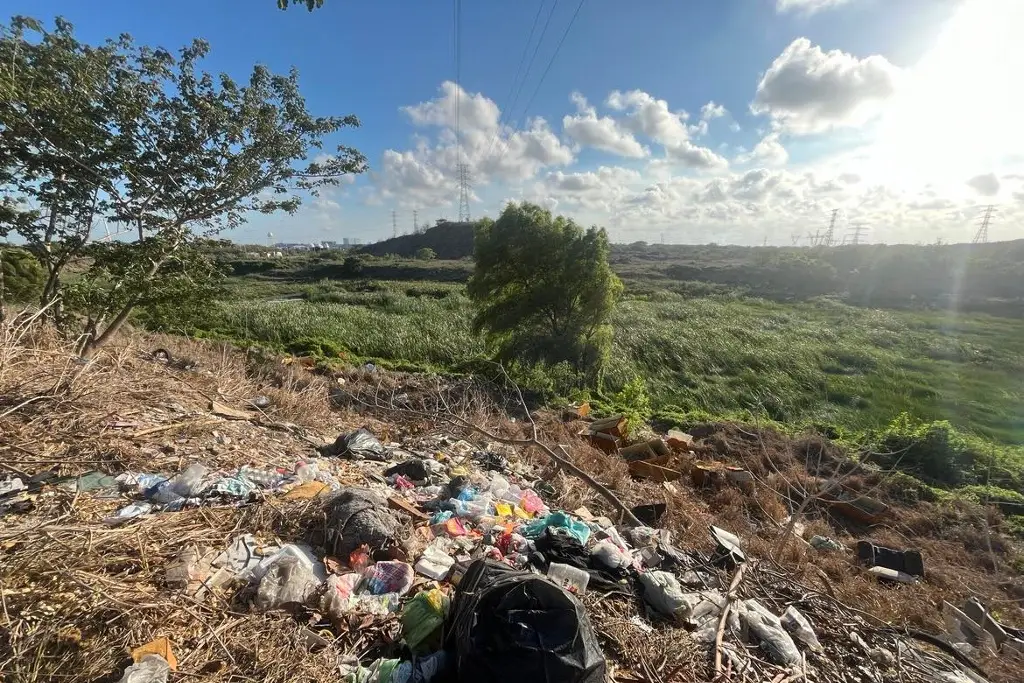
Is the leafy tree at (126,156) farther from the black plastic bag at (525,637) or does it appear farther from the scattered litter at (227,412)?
the black plastic bag at (525,637)

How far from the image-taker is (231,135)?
641 centimetres

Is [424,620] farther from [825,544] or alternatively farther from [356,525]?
[825,544]

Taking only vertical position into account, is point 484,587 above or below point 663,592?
above

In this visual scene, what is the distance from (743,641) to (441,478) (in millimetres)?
2438

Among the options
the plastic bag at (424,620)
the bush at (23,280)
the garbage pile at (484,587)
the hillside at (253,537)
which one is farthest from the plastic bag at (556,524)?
the bush at (23,280)

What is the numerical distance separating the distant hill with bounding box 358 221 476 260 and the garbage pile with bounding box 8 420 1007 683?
187 feet

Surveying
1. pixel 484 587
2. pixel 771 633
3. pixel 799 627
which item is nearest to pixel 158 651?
pixel 484 587

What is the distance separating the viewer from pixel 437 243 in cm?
6512

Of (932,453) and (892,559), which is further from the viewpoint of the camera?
(932,453)

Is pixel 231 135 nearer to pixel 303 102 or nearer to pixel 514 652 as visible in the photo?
pixel 303 102

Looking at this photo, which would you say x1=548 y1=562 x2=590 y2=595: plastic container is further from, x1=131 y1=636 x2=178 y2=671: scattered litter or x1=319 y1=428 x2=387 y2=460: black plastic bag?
x1=319 y1=428 x2=387 y2=460: black plastic bag

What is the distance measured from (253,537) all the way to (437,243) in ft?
212

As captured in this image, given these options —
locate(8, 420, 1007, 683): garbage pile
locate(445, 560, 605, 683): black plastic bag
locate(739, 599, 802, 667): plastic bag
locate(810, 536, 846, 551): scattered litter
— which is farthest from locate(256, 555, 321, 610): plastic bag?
locate(810, 536, 846, 551): scattered litter

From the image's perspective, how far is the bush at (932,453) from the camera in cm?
797
